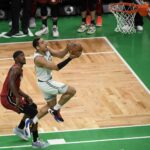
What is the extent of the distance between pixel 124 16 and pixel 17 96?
21.9ft

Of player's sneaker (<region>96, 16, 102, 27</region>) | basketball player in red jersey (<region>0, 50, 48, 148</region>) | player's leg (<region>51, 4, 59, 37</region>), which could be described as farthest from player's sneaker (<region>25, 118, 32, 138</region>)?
player's sneaker (<region>96, 16, 102, 27</region>)

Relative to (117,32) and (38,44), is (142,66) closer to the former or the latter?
(117,32)

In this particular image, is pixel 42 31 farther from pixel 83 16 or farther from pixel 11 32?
pixel 83 16

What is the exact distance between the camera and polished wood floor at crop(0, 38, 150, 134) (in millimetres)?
10266

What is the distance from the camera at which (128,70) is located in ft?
41.1

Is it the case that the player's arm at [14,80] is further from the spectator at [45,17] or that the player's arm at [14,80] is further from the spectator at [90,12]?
the spectator at [90,12]

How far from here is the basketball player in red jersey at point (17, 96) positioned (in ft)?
29.2

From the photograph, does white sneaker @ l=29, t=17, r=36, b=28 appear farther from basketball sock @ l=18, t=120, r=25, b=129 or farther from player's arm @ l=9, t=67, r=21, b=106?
player's arm @ l=9, t=67, r=21, b=106

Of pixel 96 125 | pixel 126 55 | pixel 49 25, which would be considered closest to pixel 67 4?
pixel 49 25

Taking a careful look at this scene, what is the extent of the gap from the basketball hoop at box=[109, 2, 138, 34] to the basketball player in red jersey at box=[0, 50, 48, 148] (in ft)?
20.4

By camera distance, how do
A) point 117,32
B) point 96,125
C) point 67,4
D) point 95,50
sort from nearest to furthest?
point 96,125 < point 95,50 < point 117,32 < point 67,4

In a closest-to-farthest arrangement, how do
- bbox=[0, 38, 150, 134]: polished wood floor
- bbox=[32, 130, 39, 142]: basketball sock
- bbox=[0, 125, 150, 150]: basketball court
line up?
1. bbox=[32, 130, 39, 142]: basketball sock
2. bbox=[0, 125, 150, 150]: basketball court
3. bbox=[0, 38, 150, 134]: polished wood floor

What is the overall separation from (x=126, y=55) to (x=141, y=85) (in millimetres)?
1760

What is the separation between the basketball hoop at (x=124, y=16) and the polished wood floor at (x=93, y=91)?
3.24 ft
